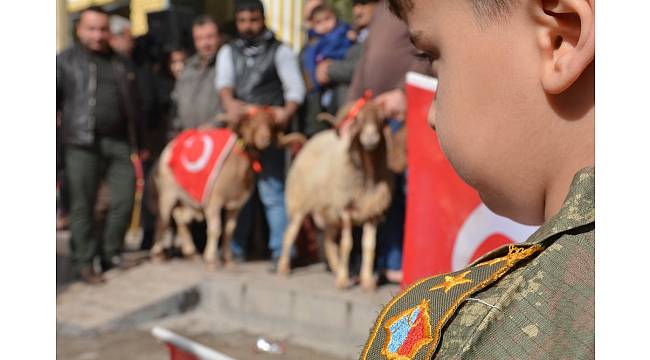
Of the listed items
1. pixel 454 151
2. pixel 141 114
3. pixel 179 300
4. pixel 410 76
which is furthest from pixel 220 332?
pixel 454 151

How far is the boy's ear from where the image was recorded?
573mm

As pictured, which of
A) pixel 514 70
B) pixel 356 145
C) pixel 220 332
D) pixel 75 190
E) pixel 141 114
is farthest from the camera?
pixel 141 114

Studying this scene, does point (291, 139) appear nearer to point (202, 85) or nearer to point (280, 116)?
point (280, 116)

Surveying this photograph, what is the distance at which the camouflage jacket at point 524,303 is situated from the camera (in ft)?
1.92

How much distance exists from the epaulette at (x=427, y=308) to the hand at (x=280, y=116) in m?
4.85


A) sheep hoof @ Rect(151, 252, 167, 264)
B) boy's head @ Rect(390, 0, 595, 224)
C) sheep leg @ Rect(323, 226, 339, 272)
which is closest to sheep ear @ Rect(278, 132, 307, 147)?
sheep leg @ Rect(323, 226, 339, 272)

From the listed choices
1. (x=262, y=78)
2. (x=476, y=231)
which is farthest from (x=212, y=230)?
(x=476, y=231)

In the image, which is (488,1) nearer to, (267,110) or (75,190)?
(267,110)

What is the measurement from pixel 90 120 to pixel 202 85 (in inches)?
39.5

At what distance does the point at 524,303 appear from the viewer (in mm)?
617

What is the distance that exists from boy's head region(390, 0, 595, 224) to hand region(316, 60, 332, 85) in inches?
179

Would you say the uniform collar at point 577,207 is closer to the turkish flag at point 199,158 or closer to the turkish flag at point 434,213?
the turkish flag at point 434,213

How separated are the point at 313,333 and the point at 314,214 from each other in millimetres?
908

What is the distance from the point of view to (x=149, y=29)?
29.1ft
